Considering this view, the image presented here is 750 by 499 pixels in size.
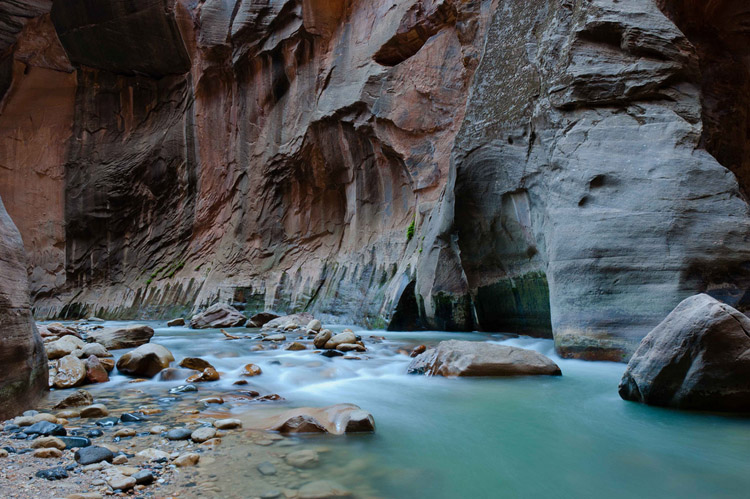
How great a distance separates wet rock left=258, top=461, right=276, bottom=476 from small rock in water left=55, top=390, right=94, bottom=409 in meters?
1.92

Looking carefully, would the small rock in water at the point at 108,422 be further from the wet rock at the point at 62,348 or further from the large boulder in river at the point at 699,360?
the large boulder in river at the point at 699,360

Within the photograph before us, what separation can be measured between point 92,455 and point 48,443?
0.35m

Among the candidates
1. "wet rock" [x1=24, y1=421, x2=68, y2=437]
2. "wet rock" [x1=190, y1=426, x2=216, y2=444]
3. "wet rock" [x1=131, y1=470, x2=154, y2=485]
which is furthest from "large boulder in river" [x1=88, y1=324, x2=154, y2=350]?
"wet rock" [x1=131, y1=470, x2=154, y2=485]

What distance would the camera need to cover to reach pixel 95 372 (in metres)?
4.62

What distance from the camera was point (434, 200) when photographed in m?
11.7

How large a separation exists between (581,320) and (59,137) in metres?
22.2

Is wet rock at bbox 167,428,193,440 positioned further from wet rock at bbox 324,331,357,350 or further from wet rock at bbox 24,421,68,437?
wet rock at bbox 324,331,357,350

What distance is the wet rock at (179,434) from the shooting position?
280cm

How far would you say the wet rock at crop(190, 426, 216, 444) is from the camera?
2764mm

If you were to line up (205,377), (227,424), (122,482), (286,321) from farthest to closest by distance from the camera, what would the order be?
(286,321) < (205,377) < (227,424) < (122,482)

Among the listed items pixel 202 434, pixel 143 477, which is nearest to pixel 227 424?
pixel 202 434

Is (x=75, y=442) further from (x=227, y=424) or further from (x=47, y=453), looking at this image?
(x=227, y=424)

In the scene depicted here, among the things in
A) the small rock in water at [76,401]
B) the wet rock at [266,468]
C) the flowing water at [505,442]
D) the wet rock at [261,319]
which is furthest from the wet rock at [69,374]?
the wet rock at [261,319]

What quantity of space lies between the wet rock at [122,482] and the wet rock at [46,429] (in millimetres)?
909
